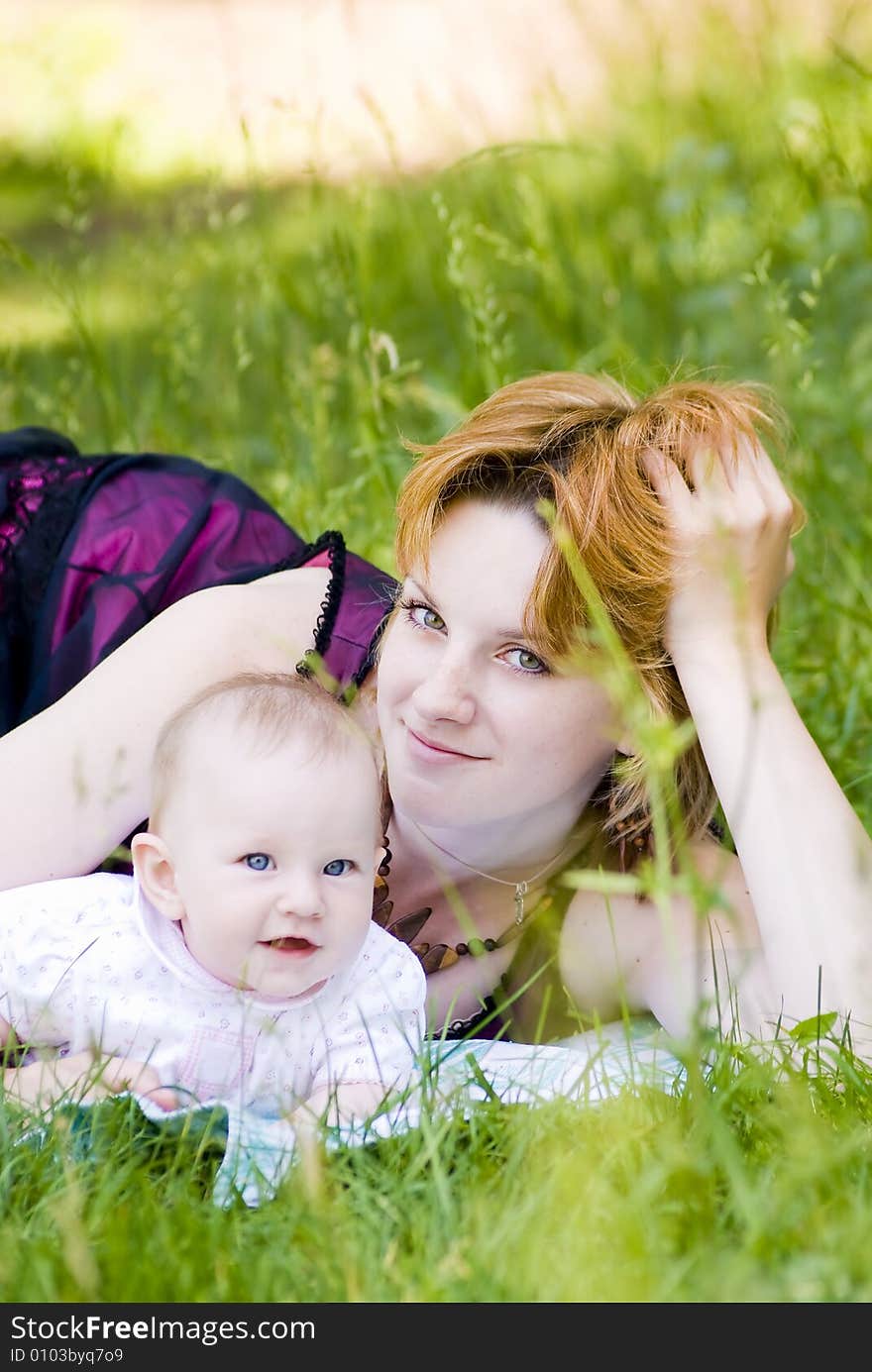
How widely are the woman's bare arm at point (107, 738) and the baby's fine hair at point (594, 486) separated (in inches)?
9.8

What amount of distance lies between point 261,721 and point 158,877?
0.70ft

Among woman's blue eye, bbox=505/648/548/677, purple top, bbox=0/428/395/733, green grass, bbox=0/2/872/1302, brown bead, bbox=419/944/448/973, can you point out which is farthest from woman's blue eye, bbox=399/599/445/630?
green grass, bbox=0/2/872/1302

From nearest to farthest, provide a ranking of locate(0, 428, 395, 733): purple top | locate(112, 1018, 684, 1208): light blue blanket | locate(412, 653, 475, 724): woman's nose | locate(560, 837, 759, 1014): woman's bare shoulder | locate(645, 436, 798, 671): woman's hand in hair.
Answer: locate(112, 1018, 684, 1208): light blue blanket < locate(412, 653, 475, 724): woman's nose < locate(645, 436, 798, 671): woman's hand in hair < locate(560, 837, 759, 1014): woman's bare shoulder < locate(0, 428, 395, 733): purple top

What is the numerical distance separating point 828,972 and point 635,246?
2567 mm

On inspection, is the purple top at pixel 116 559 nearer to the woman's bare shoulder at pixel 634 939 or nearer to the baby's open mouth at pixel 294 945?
the woman's bare shoulder at pixel 634 939

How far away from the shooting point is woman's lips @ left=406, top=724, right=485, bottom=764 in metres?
1.91

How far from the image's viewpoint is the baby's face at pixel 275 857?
1701mm

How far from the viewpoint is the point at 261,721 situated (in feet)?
5.72

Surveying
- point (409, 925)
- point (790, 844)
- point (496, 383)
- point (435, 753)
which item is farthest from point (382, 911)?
point (496, 383)

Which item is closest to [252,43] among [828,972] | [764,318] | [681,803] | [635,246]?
[635,246]

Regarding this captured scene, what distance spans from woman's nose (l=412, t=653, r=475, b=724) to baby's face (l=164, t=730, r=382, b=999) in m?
0.13

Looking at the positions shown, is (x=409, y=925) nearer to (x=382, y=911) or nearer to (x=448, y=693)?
(x=382, y=911)

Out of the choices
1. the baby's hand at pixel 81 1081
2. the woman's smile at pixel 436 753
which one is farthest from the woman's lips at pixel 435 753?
the baby's hand at pixel 81 1081

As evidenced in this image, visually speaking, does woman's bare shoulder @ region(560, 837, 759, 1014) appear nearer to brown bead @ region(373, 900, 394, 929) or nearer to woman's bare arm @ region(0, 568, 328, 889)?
brown bead @ region(373, 900, 394, 929)
